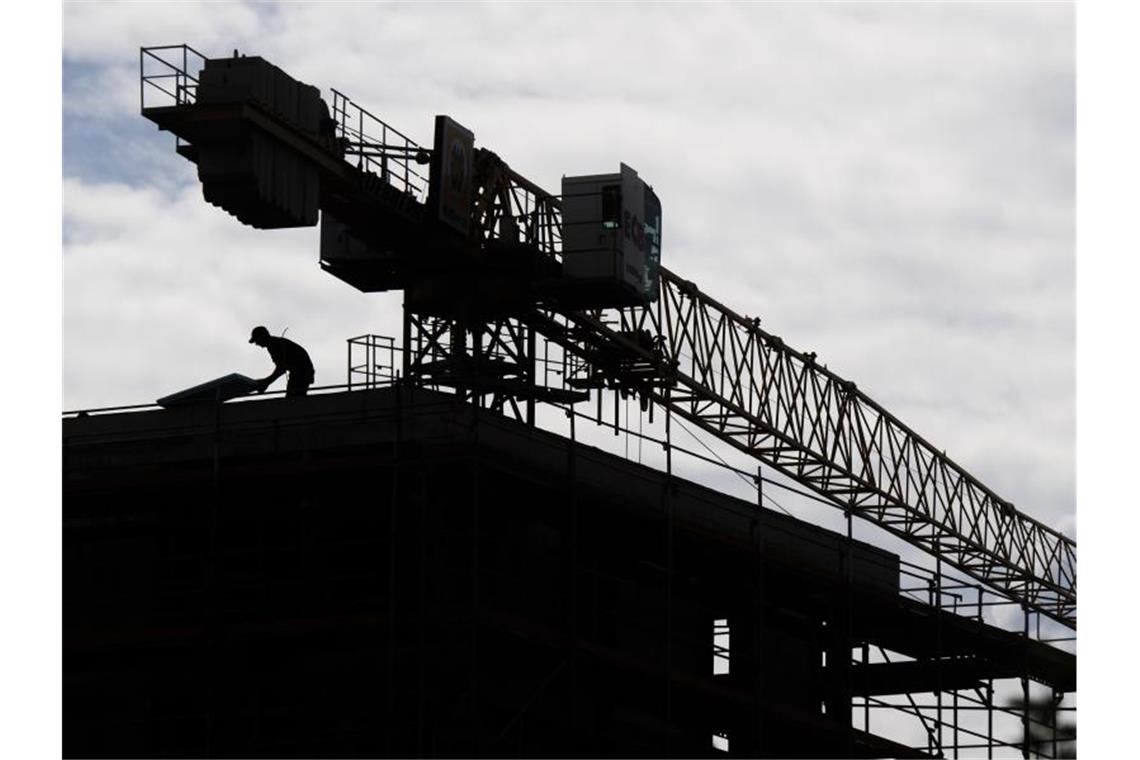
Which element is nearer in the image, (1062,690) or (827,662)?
(827,662)

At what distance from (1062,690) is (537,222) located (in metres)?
19.3

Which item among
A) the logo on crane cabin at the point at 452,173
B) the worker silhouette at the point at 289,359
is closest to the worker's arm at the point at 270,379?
the worker silhouette at the point at 289,359

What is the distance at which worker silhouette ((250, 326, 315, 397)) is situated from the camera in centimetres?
5416

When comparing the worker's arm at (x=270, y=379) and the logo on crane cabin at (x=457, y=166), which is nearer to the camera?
the worker's arm at (x=270, y=379)

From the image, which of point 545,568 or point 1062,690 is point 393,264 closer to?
point 545,568

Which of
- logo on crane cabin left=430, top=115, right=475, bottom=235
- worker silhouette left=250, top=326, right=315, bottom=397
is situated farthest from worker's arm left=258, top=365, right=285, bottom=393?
logo on crane cabin left=430, top=115, right=475, bottom=235

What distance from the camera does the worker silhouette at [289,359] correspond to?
178 ft

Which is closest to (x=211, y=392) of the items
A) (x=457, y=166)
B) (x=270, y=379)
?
(x=270, y=379)

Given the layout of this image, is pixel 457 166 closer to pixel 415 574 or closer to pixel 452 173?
pixel 452 173

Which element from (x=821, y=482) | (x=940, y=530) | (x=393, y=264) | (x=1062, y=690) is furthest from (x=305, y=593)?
(x=940, y=530)

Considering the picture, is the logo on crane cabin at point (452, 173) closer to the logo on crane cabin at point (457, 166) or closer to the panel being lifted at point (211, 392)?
the logo on crane cabin at point (457, 166)

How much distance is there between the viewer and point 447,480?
1907 inches

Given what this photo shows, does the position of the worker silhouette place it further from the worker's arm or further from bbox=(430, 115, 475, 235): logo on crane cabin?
bbox=(430, 115, 475, 235): logo on crane cabin

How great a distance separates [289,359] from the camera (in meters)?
54.3
